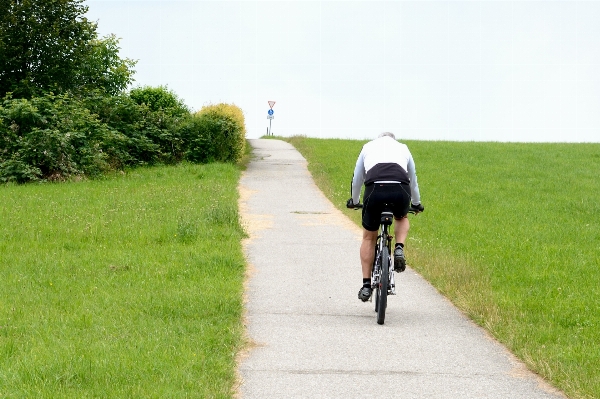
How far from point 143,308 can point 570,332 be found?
13.9 feet

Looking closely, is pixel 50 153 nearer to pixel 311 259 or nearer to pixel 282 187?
pixel 282 187

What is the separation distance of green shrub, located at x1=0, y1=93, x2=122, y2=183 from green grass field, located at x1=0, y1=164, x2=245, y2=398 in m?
6.41

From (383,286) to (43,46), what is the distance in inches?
1245

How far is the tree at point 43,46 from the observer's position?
1393 inches

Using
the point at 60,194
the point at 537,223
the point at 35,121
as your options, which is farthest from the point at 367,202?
the point at 35,121

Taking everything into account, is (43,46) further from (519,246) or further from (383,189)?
(383,189)

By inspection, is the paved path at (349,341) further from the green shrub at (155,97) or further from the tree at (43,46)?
the green shrub at (155,97)

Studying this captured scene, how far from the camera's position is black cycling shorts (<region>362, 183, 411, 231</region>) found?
324 inches

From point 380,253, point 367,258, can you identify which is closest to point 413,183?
point 380,253

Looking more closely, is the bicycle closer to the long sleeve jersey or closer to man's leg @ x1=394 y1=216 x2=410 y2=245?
man's leg @ x1=394 y1=216 x2=410 y2=245

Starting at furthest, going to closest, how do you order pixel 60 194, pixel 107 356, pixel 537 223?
pixel 60 194 → pixel 537 223 → pixel 107 356

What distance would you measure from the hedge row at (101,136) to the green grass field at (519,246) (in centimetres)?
356

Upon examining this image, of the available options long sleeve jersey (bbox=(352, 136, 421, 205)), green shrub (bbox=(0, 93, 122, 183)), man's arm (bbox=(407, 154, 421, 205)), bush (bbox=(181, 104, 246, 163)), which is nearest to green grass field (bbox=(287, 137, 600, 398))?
man's arm (bbox=(407, 154, 421, 205))

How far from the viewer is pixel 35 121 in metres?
27.2
